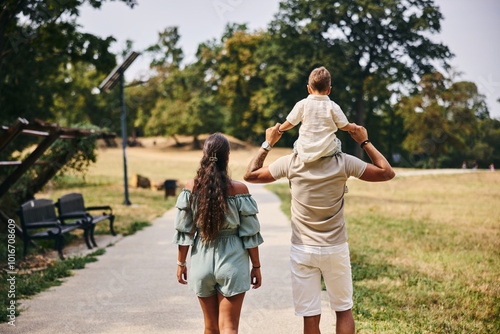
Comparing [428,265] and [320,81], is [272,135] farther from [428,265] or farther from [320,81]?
[428,265]

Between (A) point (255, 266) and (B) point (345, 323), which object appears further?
(A) point (255, 266)

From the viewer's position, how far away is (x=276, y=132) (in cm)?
295

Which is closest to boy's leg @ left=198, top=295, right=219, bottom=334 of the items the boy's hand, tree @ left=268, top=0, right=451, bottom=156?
the boy's hand

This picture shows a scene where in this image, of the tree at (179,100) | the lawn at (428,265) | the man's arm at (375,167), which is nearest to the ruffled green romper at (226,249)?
the man's arm at (375,167)

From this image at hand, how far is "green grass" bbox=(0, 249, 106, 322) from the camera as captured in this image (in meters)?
4.93

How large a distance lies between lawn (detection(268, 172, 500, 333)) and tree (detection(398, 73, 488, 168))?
1776mm

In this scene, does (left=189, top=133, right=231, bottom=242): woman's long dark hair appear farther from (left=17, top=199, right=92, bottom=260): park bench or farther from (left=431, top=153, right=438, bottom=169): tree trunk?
(left=431, top=153, right=438, bottom=169): tree trunk

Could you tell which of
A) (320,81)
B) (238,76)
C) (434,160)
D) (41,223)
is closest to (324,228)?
(320,81)

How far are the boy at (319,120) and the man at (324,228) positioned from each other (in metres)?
0.10

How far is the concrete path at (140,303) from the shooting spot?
418cm

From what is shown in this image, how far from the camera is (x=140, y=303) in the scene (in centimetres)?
492

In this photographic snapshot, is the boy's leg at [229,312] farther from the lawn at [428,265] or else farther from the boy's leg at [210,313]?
the lawn at [428,265]

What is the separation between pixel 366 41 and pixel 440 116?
43.3 feet

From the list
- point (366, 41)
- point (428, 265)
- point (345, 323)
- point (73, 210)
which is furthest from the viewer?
point (366, 41)
